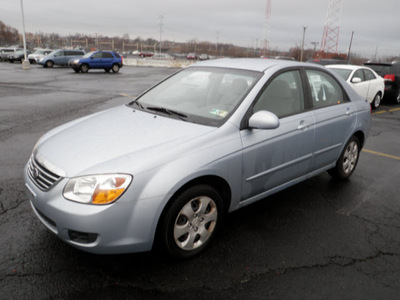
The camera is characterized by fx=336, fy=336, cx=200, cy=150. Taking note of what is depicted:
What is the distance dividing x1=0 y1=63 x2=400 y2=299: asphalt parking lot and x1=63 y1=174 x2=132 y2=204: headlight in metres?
0.68

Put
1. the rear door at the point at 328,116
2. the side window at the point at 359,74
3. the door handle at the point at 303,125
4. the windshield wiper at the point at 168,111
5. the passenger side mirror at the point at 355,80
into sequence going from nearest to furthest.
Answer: the windshield wiper at the point at 168,111 < the door handle at the point at 303,125 < the rear door at the point at 328,116 < the passenger side mirror at the point at 355,80 < the side window at the point at 359,74

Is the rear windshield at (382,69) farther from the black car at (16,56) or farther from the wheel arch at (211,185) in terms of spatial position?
the black car at (16,56)

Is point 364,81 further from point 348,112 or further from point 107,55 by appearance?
point 107,55

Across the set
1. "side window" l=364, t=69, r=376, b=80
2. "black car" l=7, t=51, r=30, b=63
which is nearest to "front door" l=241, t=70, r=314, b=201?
"side window" l=364, t=69, r=376, b=80

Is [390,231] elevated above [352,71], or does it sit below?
below

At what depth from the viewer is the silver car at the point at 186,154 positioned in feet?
8.05

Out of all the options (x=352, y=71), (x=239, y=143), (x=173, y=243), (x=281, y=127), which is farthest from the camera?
(x=352, y=71)

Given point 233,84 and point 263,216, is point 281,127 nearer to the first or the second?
point 233,84

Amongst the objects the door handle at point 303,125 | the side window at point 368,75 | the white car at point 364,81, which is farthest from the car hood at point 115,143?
the side window at point 368,75

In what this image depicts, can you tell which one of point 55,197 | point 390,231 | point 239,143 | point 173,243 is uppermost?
point 239,143

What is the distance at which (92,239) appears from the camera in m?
2.45

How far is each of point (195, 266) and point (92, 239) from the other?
2.94 ft

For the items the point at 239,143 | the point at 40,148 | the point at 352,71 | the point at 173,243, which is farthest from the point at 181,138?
the point at 352,71

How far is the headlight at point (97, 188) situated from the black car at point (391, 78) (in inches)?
528
